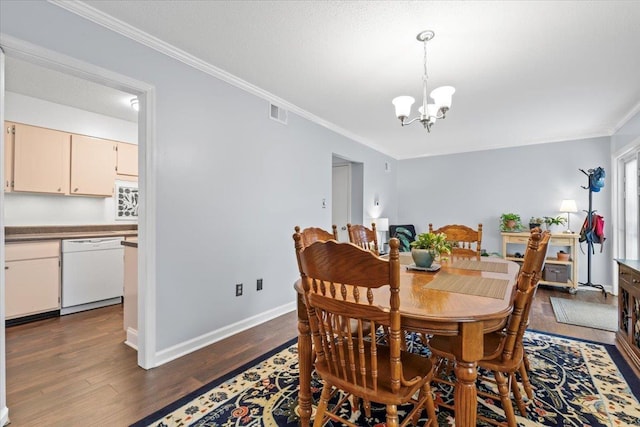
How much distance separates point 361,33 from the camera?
213cm

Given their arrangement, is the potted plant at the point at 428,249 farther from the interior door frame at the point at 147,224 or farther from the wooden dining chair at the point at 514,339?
the interior door frame at the point at 147,224

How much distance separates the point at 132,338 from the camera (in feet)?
8.44

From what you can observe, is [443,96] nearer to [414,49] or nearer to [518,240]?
[414,49]

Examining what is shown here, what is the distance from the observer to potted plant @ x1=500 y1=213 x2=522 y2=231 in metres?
5.01

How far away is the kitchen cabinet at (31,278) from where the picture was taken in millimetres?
3037

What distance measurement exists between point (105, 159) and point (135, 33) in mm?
2519

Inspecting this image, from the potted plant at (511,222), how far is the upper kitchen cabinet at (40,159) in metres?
6.41

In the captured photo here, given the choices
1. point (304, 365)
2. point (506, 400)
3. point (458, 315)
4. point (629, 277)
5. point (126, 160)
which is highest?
point (126, 160)

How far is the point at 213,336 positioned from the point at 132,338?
667 millimetres

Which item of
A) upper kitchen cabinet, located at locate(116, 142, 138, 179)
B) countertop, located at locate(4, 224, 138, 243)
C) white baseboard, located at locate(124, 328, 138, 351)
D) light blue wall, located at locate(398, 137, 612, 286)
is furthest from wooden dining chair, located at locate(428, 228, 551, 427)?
upper kitchen cabinet, located at locate(116, 142, 138, 179)

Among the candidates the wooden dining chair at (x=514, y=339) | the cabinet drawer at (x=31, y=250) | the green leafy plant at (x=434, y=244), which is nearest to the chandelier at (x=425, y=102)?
the green leafy plant at (x=434, y=244)

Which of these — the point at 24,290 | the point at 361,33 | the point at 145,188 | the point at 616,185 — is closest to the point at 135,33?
the point at 145,188

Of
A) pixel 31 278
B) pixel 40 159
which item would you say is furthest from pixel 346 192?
pixel 31 278

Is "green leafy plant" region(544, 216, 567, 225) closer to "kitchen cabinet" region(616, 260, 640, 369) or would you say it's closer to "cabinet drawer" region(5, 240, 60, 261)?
"kitchen cabinet" region(616, 260, 640, 369)
